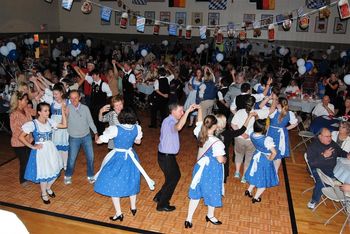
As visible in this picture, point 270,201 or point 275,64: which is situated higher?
point 275,64

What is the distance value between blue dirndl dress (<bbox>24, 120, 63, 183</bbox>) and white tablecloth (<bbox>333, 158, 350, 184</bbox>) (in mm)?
3770

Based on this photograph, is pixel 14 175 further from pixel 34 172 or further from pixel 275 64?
pixel 275 64

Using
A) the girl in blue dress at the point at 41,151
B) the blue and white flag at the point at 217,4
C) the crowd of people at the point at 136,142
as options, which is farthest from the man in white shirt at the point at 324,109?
the blue and white flag at the point at 217,4

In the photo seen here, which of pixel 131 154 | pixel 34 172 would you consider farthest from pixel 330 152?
pixel 34 172

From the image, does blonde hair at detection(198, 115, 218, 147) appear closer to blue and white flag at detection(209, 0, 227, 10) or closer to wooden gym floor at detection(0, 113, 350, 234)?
wooden gym floor at detection(0, 113, 350, 234)

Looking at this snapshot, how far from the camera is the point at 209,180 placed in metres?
3.81

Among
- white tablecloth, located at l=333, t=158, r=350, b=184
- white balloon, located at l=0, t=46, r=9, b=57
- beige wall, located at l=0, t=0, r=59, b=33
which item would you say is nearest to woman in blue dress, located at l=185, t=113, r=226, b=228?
white tablecloth, located at l=333, t=158, r=350, b=184

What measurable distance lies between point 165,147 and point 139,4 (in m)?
16.0

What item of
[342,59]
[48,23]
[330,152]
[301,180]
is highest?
[48,23]

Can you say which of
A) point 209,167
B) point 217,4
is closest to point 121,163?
point 209,167

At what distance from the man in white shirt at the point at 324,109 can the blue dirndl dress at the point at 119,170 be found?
15.5 ft

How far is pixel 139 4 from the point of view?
1838cm

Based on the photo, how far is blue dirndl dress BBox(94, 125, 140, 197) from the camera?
381cm

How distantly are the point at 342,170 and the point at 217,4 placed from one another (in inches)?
572
